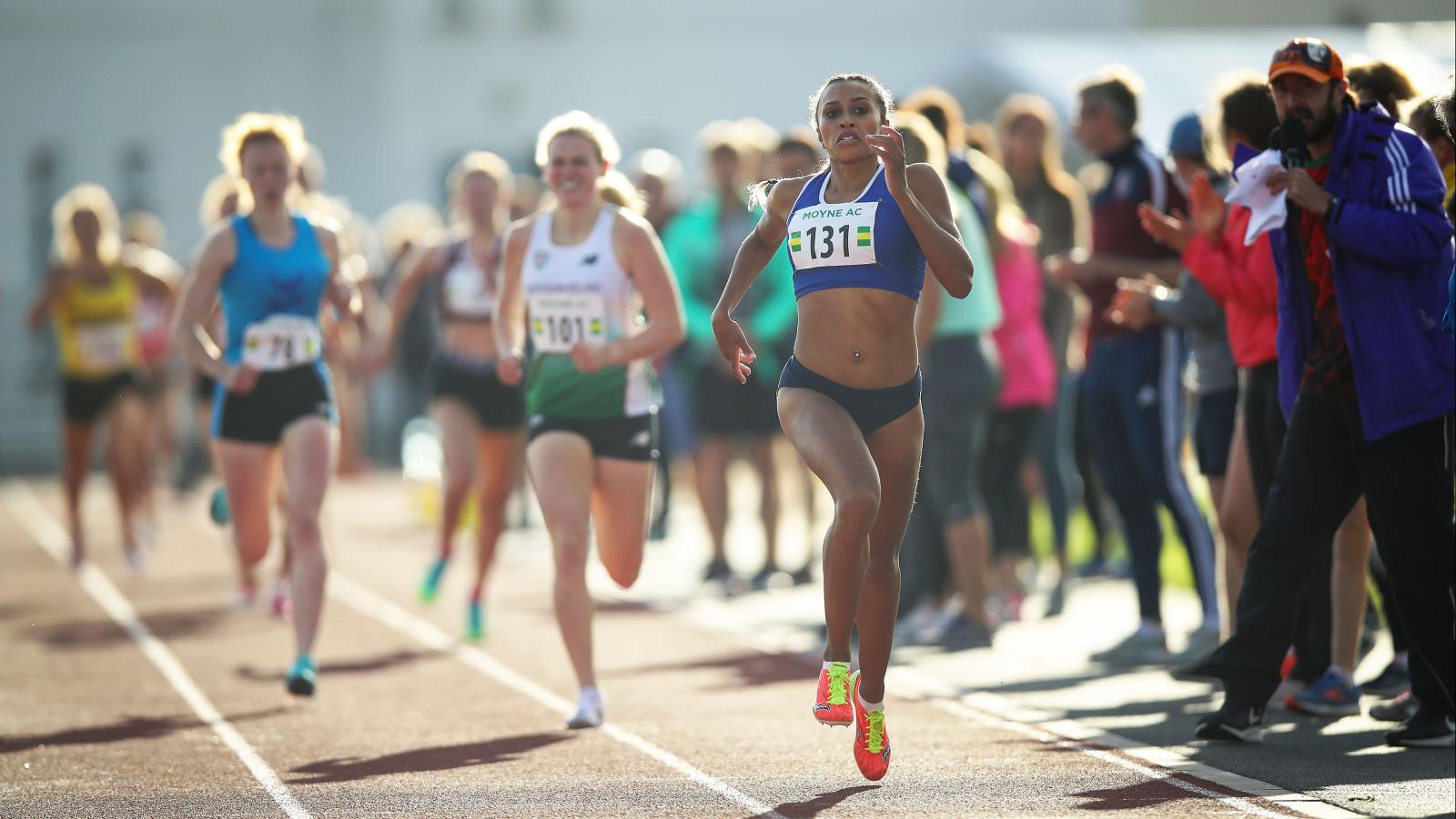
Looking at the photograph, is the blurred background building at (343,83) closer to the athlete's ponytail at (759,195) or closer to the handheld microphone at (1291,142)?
the handheld microphone at (1291,142)

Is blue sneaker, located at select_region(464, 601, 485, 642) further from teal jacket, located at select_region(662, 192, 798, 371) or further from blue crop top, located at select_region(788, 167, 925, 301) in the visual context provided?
blue crop top, located at select_region(788, 167, 925, 301)

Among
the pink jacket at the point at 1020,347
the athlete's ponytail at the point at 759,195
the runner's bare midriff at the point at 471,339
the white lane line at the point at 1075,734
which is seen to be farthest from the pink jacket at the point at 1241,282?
the runner's bare midriff at the point at 471,339

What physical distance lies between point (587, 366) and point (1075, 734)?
A: 2392 mm

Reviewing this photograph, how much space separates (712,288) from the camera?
14.6 metres

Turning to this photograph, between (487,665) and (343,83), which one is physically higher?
(343,83)

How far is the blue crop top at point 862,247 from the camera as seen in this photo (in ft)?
24.7

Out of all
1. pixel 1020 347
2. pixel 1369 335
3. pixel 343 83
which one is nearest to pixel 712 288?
pixel 1020 347

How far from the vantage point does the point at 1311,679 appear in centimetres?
924

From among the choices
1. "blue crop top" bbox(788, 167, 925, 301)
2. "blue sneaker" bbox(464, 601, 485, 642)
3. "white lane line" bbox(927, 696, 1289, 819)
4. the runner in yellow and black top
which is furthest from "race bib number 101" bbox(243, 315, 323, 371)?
the runner in yellow and black top

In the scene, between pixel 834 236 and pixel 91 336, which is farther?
pixel 91 336

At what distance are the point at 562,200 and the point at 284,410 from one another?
1.72 m

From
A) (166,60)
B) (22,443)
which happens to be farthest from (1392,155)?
(166,60)

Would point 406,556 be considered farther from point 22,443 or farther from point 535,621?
point 22,443

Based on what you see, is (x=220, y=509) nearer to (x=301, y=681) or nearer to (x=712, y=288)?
(x=301, y=681)
